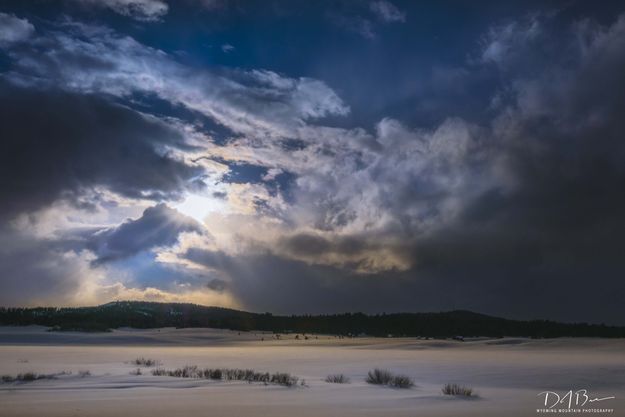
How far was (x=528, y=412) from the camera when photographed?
35.6 ft

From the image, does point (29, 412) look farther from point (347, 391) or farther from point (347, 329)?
point (347, 329)

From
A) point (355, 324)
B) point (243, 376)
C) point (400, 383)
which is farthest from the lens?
point (355, 324)

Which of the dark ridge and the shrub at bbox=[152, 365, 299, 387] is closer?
the shrub at bbox=[152, 365, 299, 387]

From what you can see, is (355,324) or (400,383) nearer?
(400,383)

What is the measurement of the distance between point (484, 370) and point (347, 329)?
271 feet

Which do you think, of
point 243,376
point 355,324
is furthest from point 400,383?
point 355,324

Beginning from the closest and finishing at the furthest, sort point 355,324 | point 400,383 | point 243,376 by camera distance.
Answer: point 400,383, point 243,376, point 355,324

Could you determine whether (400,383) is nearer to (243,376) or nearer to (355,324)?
(243,376)

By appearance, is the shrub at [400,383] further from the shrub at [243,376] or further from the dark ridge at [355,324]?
the dark ridge at [355,324]

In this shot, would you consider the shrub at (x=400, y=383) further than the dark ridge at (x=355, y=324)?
No

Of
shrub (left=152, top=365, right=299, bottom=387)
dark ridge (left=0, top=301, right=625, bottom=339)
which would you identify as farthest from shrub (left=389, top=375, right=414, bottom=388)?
dark ridge (left=0, top=301, right=625, bottom=339)

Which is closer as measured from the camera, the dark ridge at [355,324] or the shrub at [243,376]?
the shrub at [243,376]

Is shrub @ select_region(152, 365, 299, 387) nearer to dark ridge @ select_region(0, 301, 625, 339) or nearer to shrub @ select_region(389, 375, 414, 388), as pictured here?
shrub @ select_region(389, 375, 414, 388)

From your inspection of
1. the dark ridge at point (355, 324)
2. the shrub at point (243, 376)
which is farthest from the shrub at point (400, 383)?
the dark ridge at point (355, 324)
